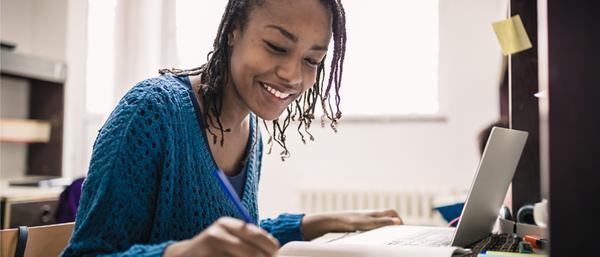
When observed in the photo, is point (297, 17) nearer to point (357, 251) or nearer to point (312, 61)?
point (312, 61)

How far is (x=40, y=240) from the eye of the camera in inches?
36.3

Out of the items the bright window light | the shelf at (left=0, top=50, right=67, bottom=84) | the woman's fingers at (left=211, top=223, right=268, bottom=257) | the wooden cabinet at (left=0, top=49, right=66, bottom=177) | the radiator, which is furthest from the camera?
the bright window light

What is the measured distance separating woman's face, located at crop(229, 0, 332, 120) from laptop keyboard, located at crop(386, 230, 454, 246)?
0.29 meters

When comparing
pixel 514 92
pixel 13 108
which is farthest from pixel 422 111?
pixel 13 108

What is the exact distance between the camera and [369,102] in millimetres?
3281

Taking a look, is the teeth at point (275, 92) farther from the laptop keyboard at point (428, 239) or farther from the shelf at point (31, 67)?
the shelf at point (31, 67)

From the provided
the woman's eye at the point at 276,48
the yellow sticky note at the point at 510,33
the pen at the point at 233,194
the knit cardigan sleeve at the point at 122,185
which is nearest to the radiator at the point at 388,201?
the yellow sticky note at the point at 510,33

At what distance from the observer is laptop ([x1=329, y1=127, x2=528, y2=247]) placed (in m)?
0.87

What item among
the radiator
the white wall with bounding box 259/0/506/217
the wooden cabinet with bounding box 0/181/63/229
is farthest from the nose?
the white wall with bounding box 259/0/506/217

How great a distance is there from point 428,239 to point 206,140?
403 mm

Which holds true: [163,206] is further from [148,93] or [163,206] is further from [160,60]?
[160,60]

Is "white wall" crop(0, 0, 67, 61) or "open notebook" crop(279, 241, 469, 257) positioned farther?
"white wall" crop(0, 0, 67, 61)

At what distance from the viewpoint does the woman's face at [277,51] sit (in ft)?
2.87

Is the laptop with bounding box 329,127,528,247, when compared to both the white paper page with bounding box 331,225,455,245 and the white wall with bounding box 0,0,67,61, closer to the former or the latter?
the white paper page with bounding box 331,225,455,245
